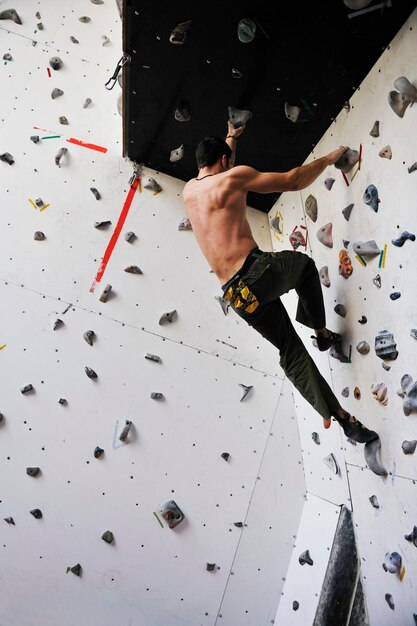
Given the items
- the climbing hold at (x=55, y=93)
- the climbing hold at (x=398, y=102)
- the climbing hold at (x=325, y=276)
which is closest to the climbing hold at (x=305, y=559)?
the climbing hold at (x=325, y=276)

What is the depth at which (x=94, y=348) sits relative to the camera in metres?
2.77

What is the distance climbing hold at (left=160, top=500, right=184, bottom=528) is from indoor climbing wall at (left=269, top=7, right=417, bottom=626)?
2.11 feet

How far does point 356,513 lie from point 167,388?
43.2 inches

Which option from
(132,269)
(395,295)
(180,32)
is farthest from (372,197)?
(132,269)

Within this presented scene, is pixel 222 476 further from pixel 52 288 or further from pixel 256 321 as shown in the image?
pixel 52 288

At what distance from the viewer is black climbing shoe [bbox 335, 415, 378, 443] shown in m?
2.03

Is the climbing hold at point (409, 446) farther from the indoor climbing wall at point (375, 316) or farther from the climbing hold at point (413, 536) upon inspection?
the climbing hold at point (413, 536)

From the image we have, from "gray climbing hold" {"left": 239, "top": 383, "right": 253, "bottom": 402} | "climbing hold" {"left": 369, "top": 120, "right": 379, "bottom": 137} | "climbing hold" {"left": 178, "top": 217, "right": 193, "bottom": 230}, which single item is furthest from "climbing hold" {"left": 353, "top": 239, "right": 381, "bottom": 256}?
"climbing hold" {"left": 178, "top": 217, "right": 193, "bottom": 230}

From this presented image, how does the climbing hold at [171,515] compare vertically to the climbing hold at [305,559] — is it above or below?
below

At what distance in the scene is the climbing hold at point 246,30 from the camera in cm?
200

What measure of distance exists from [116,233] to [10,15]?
1.54m

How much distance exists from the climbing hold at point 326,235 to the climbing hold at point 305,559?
1.48 meters

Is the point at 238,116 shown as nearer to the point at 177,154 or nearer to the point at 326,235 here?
the point at 177,154

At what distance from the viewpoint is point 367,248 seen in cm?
198
